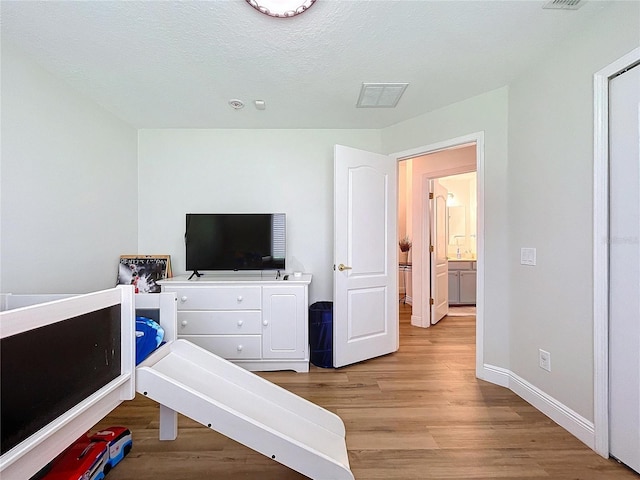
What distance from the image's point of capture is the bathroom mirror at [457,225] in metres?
6.27

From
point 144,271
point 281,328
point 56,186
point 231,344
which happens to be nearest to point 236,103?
point 56,186

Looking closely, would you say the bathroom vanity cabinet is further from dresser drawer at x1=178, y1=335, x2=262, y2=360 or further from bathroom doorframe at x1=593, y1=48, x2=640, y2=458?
dresser drawer at x1=178, y1=335, x2=262, y2=360

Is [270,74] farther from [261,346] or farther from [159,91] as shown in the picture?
[261,346]

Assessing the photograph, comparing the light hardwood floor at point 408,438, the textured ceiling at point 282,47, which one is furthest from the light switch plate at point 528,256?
the textured ceiling at point 282,47

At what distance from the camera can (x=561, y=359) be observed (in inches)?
76.3

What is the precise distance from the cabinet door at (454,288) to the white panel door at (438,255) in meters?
0.89

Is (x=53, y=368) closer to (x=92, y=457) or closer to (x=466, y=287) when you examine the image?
(x=92, y=457)

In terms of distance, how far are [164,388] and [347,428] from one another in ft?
3.77

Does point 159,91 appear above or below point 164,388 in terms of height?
above

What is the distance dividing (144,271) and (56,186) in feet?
3.76

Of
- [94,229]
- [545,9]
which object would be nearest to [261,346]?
[94,229]

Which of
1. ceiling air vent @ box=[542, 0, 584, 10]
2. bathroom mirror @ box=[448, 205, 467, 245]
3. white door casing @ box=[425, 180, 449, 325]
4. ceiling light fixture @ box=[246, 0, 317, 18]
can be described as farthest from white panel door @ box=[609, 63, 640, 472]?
bathroom mirror @ box=[448, 205, 467, 245]

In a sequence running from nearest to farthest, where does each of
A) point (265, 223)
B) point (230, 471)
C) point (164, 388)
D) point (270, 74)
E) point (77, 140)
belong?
point (164, 388) → point (230, 471) → point (270, 74) → point (77, 140) → point (265, 223)

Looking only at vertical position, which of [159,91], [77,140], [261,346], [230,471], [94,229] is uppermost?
[159,91]
